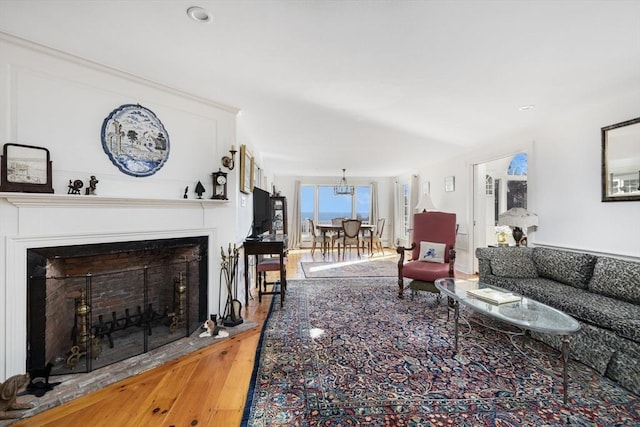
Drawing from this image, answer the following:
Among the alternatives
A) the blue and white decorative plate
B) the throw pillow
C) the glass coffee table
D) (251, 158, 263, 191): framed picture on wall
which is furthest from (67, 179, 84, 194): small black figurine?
the throw pillow

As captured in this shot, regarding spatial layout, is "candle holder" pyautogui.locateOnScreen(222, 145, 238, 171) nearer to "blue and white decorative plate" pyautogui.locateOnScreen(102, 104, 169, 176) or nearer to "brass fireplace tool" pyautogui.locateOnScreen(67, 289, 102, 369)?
"blue and white decorative plate" pyautogui.locateOnScreen(102, 104, 169, 176)

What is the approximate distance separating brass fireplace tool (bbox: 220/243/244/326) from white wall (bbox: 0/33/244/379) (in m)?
0.09

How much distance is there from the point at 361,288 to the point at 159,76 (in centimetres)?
343

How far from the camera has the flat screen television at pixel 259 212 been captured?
11.8 ft

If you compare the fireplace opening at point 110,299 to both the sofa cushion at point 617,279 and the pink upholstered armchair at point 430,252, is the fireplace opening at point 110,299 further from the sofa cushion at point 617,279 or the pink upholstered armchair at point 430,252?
the sofa cushion at point 617,279

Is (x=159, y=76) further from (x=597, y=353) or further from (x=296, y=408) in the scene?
(x=597, y=353)

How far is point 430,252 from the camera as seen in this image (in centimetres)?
382

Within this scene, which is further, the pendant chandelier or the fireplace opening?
the pendant chandelier

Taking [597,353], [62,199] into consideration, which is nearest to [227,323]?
[62,199]

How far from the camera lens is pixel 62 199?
1898mm

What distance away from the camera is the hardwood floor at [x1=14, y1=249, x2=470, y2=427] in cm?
153

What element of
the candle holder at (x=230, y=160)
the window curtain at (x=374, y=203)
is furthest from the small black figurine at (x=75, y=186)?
the window curtain at (x=374, y=203)

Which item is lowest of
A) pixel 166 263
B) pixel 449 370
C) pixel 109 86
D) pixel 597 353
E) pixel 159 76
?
pixel 449 370

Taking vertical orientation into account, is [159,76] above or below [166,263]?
above
